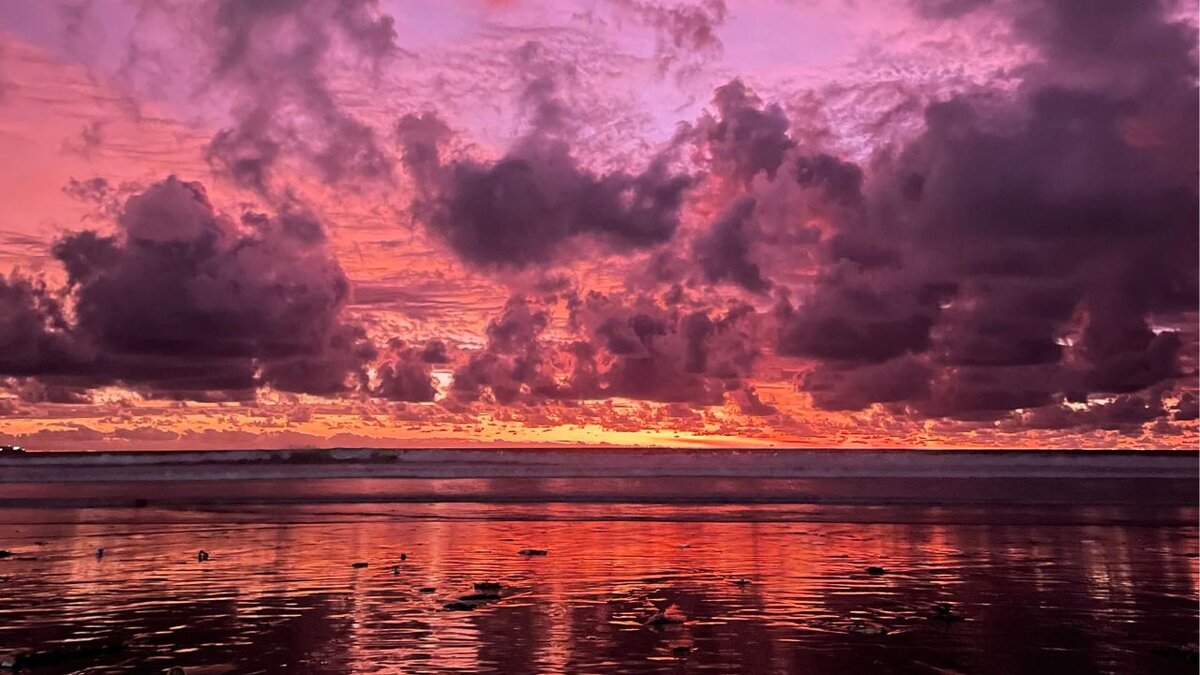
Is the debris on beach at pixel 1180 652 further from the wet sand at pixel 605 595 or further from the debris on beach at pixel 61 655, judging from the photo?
the debris on beach at pixel 61 655

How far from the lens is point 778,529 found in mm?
35781

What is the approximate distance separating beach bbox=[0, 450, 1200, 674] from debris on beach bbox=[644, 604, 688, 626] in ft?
0.30

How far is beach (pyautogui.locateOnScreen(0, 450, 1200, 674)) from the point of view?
15.4 m

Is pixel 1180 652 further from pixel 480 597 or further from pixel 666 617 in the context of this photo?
pixel 480 597

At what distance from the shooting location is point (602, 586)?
2233 cm

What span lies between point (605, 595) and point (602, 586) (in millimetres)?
1305

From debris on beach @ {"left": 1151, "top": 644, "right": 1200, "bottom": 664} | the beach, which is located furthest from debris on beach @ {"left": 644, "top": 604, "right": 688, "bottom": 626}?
debris on beach @ {"left": 1151, "top": 644, "right": 1200, "bottom": 664}

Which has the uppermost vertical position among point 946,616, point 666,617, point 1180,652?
point 666,617

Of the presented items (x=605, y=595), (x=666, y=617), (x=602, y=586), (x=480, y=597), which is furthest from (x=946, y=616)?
(x=480, y=597)

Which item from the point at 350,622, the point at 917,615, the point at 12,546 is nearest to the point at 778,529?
the point at 917,615

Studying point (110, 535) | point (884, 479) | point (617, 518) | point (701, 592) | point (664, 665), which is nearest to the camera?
point (664, 665)

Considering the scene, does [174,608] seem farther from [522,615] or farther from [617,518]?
[617,518]

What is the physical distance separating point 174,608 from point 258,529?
1711 cm

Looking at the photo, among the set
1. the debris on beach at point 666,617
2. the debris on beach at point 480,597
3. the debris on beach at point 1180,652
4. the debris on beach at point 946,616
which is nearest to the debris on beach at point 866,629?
the debris on beach at point 946,616
